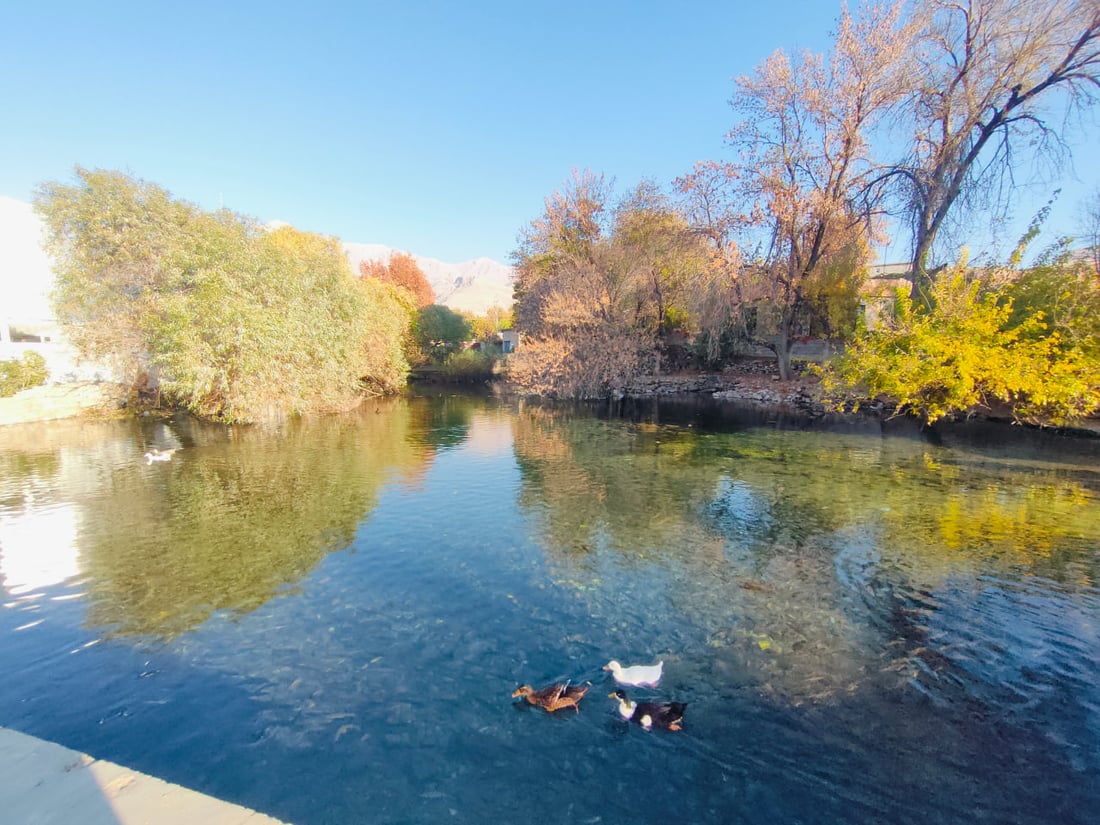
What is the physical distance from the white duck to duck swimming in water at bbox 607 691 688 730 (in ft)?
0.77

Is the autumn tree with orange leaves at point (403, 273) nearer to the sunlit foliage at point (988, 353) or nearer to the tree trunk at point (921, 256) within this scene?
the tree trunk at point (921, 256)

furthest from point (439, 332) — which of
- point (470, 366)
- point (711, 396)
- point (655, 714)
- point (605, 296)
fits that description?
point (655, 714)

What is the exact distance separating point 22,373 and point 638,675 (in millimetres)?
28285

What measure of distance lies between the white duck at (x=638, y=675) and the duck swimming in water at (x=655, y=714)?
0.77 feet

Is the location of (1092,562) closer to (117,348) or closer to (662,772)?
(662,772)

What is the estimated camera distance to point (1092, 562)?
7.55m

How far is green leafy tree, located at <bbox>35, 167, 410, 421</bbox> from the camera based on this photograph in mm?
17500

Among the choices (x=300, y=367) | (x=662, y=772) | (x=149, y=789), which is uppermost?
(x=300, y=367)

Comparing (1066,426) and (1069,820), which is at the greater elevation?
(1066,426)

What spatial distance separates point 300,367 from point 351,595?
15966 millimetres

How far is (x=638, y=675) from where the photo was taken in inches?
184

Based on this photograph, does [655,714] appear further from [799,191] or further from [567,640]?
[799,191]

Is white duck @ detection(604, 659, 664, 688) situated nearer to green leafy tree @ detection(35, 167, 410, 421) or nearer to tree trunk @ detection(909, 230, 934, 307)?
green leafy tree @ detection(35, 167, 410, 421)

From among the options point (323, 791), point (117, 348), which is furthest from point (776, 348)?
point (117, 348)
